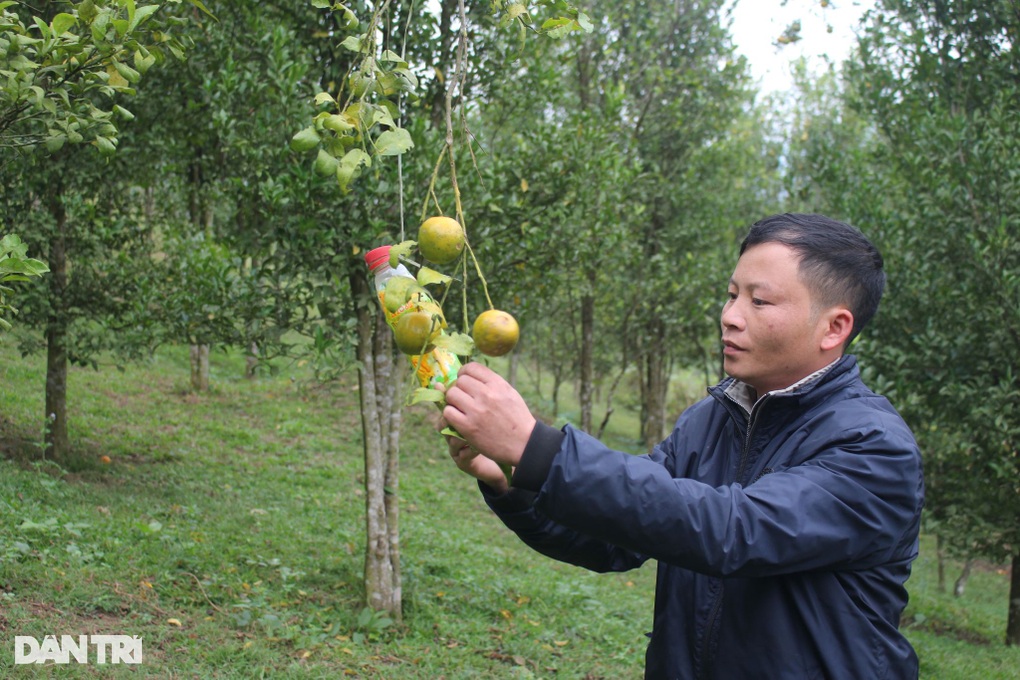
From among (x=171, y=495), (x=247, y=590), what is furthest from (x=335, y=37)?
(x=171, y=495)

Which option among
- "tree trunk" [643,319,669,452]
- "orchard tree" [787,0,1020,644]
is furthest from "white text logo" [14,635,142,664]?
"tree trunk" [643,319,669,452]

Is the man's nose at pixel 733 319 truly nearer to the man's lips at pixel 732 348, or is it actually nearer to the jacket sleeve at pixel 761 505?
the man's lips at pixel 732 348

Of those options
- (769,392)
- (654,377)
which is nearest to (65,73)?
(769,392)

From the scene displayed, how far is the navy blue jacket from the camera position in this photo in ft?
4.68

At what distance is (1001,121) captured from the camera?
21.0 ft

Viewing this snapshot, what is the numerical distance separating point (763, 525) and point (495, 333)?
0.59 meters

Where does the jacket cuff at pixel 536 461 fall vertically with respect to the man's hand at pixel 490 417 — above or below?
below

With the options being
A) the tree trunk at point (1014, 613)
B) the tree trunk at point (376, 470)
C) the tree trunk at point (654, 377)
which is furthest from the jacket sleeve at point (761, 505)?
the tree trunk at point (654, 377)

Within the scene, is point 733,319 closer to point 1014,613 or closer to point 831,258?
point 831,258

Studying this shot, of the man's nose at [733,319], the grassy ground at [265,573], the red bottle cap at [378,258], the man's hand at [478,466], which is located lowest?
the grassy ground at [265,573]

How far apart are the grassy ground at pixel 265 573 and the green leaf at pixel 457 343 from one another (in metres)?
3.36

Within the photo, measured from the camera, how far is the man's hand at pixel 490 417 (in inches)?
55.3

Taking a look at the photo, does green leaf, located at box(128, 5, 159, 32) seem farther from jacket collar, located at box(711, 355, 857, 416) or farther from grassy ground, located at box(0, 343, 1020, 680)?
grassy ground, located at box(0, 343, 1020, 680)

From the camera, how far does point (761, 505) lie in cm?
151
